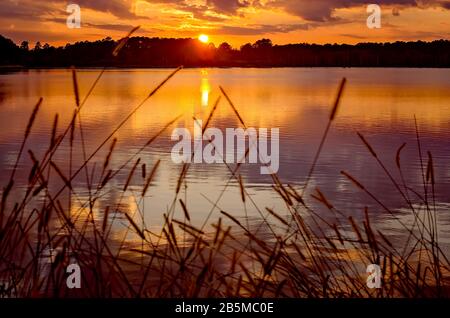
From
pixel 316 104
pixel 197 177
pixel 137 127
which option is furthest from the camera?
pixel 316 104

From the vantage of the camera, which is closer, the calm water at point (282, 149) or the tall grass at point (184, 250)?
the tall grass at point (184, 250)

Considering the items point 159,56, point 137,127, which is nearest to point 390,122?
point 137,127

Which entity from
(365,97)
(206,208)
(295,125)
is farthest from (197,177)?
(365,97)

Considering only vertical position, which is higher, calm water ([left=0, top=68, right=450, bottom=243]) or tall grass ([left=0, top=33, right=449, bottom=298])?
tall grass ([left=0, top=33, right=449, bottom=298])

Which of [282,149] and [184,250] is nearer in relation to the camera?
[184,250]

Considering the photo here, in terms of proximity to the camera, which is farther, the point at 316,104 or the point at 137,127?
the point at 316,104

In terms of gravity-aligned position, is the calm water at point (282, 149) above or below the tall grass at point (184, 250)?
below

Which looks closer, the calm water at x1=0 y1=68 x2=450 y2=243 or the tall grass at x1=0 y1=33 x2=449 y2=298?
the tall grass at x1=0 y1=33 x2=449 y2=298

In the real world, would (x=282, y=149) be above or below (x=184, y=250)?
below
